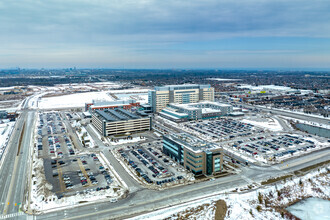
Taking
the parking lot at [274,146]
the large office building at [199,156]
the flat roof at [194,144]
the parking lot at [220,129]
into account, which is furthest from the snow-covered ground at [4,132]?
the parking lot at [274,146]

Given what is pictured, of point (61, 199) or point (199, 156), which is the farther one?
point (199, 156)

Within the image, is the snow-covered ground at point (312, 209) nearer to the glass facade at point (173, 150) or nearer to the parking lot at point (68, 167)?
the glass facade at point (173, 150)

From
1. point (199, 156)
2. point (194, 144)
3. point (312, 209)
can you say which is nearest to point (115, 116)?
point (194, 144)

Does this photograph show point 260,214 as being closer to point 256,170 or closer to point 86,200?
point 256,170

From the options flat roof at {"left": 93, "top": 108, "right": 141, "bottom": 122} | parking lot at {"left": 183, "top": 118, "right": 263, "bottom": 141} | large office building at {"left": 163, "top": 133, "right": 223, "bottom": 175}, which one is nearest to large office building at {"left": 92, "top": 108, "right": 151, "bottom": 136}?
flat roof at {"left": 93, "top": 108, "right": 141, "bottom": 122}

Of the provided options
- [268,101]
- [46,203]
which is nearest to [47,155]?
[46,203]

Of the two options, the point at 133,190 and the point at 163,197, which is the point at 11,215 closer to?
the point at 133,190
